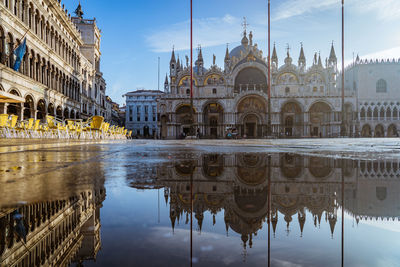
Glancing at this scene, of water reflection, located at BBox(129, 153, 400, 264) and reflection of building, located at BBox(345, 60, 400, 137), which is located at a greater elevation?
reflection of building, located at BBox(345, 60, 400, 137)

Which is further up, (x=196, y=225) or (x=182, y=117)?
(x=182, y=117)

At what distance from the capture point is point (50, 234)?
0.89 meters

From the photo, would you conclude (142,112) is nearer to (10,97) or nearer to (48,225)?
(10,97)

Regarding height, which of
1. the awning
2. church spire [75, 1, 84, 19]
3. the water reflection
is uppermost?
church spire [75, 1, 84, 19]

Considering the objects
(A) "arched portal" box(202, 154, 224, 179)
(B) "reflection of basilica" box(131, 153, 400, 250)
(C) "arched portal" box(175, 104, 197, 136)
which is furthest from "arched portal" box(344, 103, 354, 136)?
(B) "reflection of basilica" box(131, 153, 400, 250)

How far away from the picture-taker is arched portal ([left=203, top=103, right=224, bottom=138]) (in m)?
43.3

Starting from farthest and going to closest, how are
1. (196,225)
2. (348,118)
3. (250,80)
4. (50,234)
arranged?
(250,80)
(348,118)
(196,225)
(50,234)

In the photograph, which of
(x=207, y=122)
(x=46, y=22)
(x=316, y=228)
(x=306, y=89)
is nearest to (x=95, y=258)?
(x=316, y=228)

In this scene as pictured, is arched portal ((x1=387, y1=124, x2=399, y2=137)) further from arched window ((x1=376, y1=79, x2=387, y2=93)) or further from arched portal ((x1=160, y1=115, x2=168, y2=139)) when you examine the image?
arched portal ((x1=160, y1=115, x2=168, y2=139))

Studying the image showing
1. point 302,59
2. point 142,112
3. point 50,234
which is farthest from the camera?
point 142,112

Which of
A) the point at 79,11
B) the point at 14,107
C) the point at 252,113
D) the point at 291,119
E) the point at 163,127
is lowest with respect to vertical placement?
the point at 163,127

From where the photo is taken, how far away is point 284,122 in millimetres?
42375

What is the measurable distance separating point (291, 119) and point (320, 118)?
4.24m

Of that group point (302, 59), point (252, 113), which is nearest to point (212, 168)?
point (252, 113)
